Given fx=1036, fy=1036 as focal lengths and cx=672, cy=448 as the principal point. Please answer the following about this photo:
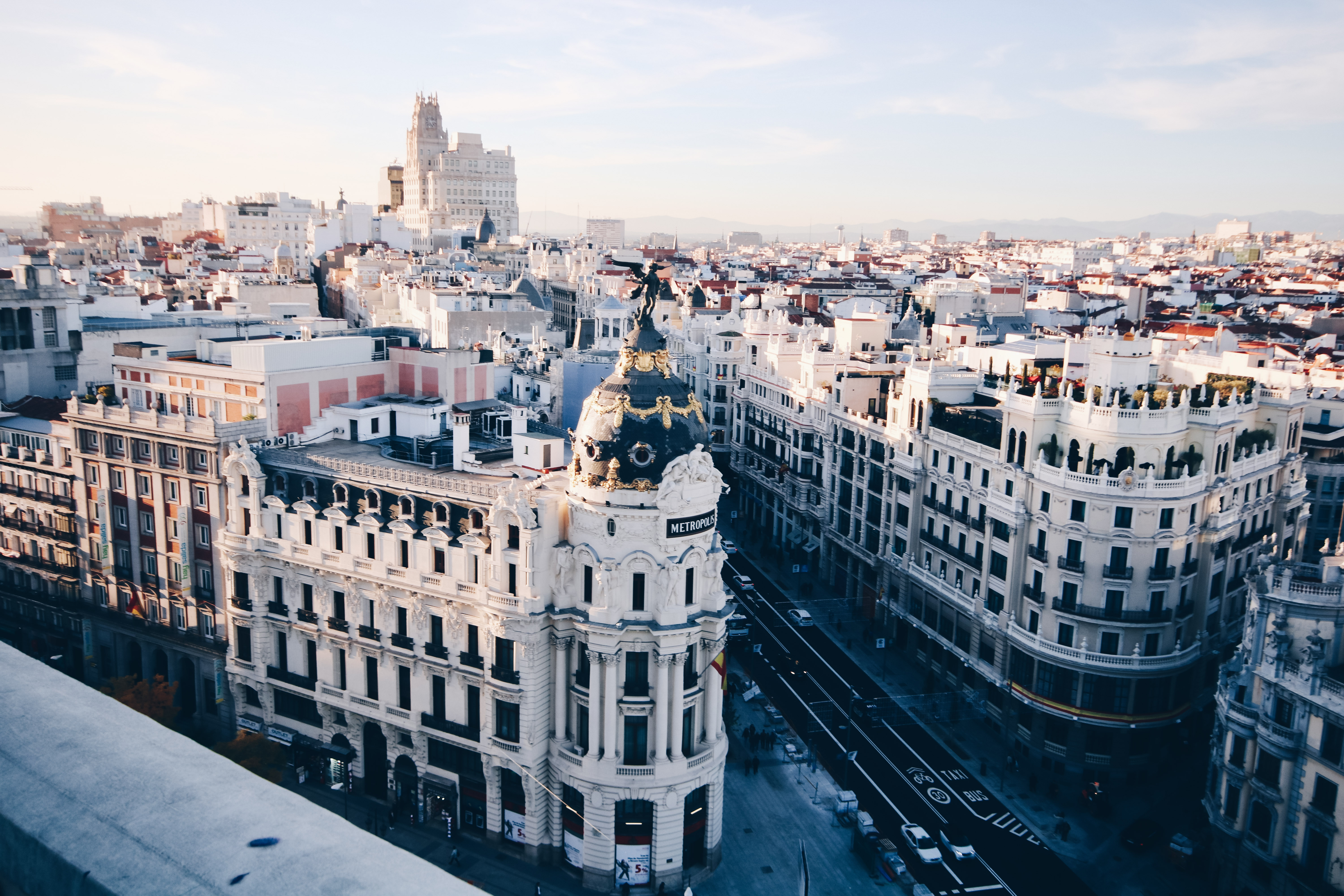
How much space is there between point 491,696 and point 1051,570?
4067 cm

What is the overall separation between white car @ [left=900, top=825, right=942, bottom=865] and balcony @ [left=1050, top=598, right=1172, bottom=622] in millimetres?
19186

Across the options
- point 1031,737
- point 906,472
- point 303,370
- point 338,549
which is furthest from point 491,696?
point 906,472

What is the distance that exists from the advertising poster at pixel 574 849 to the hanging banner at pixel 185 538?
3514 centimetres

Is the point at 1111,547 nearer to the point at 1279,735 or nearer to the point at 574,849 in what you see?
the point at 1279,735

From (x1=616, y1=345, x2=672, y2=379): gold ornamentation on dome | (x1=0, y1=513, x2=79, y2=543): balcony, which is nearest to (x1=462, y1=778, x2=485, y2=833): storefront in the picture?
(x1=616, y1=345, x2=672, y2=379): gold ornamentation on dome

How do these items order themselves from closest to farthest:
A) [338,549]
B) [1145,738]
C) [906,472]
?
[338,549] < [1145,738] < [906,472]

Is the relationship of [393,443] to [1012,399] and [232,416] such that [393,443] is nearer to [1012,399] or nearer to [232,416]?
[232,416]

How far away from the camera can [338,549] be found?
6688cm

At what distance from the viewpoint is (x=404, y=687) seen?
6606cm

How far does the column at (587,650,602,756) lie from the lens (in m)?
59.2

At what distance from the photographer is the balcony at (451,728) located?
63.4 metres

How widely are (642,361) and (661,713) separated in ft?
66.7

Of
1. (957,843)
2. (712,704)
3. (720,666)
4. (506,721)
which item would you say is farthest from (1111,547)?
(506,721)

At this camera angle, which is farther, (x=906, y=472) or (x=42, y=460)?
(x=906, y=472)
